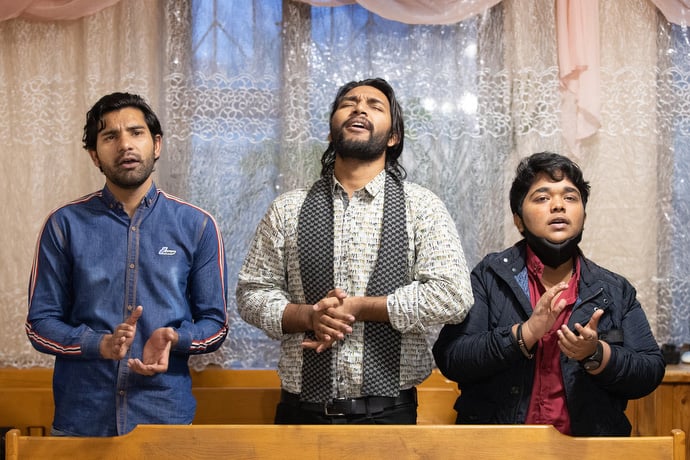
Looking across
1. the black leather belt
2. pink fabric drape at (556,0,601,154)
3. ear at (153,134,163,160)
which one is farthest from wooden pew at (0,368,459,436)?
pink fabric drape at (556,0,601,154)

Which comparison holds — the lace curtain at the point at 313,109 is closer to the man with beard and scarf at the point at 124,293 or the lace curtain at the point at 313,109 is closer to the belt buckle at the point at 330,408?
the man with beard and scarf at the point at 124,293

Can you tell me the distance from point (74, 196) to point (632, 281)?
215 centimetres

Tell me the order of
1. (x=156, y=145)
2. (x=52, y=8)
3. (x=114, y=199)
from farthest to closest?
(x=52, y=8) → (x=156, y=145) → (x=114, y=199)

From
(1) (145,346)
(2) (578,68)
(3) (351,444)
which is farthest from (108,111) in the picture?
(2) (578,68)

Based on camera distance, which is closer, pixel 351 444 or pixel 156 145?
pixel 351 444

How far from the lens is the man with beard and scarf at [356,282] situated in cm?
221

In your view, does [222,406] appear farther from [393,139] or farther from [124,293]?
[393,139]

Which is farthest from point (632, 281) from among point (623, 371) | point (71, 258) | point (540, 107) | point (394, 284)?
point (71, 258)

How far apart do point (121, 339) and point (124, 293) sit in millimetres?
203

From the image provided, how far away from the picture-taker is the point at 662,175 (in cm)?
317

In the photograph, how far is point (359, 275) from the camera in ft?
7.54

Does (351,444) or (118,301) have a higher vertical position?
(118,301)

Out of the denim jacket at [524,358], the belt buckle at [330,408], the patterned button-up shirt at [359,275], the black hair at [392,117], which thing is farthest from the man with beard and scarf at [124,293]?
the denim jacket at [524,358]

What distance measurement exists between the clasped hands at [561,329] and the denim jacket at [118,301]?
868 millimetres
